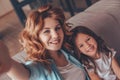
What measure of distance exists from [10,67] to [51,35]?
0.21 meters

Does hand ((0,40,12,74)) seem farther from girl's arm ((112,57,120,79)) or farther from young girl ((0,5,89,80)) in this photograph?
girl's arm ((112,57,120,79))

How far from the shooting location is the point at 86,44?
0.93m

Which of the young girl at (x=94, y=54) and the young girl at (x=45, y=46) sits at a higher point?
the young girl at (x=45, y=46)

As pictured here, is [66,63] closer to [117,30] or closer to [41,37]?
Result: [41,37]

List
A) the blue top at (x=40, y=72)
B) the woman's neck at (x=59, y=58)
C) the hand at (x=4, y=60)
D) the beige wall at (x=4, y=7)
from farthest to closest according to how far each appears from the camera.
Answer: the beige wall at (x=4, y=7)
the woman's neck at (x=59, y=58)
the blue top at (x=40, y=72)
the hand at (x=4, y=60)

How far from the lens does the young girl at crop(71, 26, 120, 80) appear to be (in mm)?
930

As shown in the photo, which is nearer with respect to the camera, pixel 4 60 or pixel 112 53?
pixel 4 60

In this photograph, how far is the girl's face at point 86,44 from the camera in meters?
0.93

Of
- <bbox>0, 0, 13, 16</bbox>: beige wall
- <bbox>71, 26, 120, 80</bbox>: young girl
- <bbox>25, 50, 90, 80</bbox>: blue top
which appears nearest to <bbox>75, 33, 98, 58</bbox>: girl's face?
<bbox>71, 26, 120, 80</bbox>: young girl

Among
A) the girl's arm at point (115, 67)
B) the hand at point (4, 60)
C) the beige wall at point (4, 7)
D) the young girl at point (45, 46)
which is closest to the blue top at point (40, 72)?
the young girl at point (45, 46)

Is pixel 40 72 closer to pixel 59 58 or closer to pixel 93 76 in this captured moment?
pixel 59 58

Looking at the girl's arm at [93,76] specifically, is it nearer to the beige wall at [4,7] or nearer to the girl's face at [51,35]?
the girl's face at [51,35]

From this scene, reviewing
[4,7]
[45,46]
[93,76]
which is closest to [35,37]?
[45,46]

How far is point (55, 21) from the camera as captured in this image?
847 millimetres
